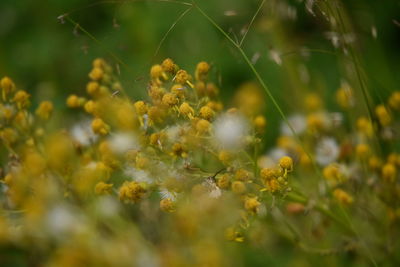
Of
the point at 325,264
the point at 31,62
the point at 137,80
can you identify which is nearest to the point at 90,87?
the point at 137,80

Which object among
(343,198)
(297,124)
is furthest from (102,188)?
(297,124)

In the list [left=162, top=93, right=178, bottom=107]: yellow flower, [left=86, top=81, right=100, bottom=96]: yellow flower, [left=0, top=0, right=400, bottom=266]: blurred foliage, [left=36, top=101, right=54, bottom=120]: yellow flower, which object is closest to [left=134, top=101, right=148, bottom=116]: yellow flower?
[left=162, top=93, right=178, bottom=107]: yellow flower

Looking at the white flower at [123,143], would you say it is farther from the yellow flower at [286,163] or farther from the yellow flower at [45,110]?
the yellow flower at [286,163]

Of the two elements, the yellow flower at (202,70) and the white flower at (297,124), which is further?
the white flower at (297,124)

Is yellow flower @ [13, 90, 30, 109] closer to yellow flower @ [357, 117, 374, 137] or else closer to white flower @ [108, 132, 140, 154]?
white flower @ [108, 132, 140, 154]

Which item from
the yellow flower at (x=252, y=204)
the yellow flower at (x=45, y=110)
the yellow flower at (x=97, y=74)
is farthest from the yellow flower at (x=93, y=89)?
the yellow flower at (x=252, y=204)

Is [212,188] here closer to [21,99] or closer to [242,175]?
[242,175]
